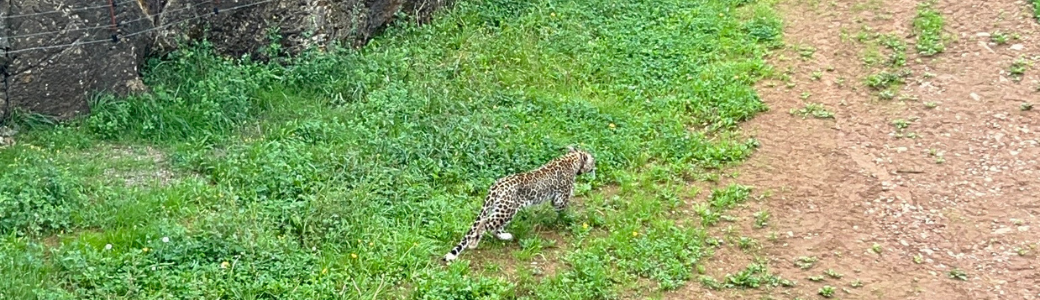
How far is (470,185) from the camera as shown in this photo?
9.94m

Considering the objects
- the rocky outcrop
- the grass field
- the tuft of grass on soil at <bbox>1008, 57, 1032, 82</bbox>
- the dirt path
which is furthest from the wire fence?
the tuft of grass on soil at <bbox>1008, 57, 1032, 82</bbox>

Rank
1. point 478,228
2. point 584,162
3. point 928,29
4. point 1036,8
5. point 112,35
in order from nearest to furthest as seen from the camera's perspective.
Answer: point 478,228 < point 584,162 < point 112,35 < point 928,29 < point 1036,8

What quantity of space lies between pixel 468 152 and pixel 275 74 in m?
2.56

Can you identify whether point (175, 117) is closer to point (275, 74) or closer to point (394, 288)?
point (275, 74)

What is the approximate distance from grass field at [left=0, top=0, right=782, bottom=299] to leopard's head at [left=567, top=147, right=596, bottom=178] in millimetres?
162

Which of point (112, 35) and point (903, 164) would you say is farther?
point (112, 35)

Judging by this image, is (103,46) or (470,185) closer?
(470,185)

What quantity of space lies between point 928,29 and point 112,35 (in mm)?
8835

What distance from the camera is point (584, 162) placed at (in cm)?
1010

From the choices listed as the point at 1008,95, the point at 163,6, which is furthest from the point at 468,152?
the point at 1008,95

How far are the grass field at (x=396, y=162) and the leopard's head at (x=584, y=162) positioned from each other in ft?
0.53

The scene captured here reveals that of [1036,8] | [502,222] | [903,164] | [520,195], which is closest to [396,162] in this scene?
[520,195]

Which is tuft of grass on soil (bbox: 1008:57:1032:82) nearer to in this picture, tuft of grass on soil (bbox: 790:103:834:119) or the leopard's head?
tuft of grass on soil (bbox: 790:103:834:119)

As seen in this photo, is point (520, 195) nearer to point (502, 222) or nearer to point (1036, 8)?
point (502, 222)
